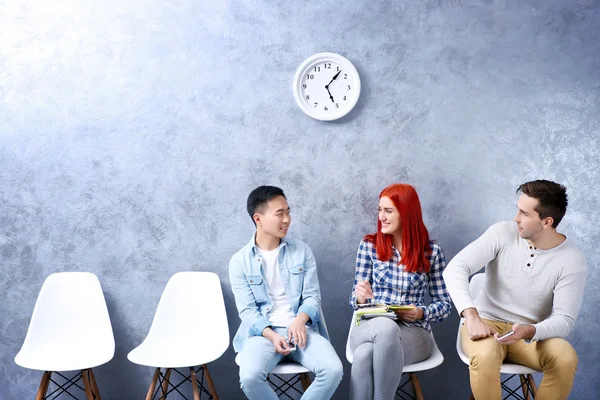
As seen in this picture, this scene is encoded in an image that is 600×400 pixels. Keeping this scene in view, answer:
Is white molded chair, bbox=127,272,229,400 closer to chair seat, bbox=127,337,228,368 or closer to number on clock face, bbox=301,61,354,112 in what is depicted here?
chair seat, bbox=127,337,228,368

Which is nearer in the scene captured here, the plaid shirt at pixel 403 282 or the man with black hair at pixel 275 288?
the man with black hair at pixel 275 288

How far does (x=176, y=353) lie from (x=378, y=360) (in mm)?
1083

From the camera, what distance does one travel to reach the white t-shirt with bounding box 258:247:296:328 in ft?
10.1

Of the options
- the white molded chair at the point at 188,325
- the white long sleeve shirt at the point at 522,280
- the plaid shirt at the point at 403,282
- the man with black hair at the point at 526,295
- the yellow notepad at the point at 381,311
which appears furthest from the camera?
the white molded chair at the point at 188,325

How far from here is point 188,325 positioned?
327cm

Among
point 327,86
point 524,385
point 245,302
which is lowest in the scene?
point 524,385

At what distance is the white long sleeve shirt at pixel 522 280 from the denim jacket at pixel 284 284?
0.69m

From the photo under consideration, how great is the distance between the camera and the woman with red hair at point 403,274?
2904 millimetres

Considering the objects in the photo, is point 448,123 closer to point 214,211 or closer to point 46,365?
point 214,211

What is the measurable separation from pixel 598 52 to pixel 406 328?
1.91m

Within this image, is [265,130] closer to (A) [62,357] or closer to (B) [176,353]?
(B) [176,353]

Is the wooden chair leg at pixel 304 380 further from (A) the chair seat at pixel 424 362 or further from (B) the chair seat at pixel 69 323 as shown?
(B) the chair seat at pixel 69 323

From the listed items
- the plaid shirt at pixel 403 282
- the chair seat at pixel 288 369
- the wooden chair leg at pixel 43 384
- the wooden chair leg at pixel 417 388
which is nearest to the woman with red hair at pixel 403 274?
the plaid shirt at pixel 403 282

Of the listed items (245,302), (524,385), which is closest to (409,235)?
(245,302)
